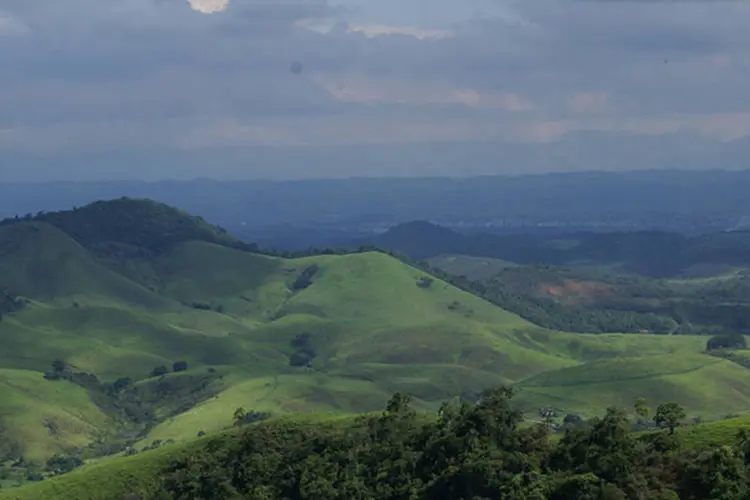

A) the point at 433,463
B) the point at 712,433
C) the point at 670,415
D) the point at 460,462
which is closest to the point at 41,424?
the point at 433,463

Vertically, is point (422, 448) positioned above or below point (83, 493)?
above

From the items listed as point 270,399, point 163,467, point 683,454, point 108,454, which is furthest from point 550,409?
point 683,454

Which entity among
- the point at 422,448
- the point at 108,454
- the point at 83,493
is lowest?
the point at 108,454

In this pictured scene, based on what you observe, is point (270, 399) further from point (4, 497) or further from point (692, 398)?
point (4, 497)

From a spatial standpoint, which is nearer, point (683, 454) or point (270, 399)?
A: point (683, 454)

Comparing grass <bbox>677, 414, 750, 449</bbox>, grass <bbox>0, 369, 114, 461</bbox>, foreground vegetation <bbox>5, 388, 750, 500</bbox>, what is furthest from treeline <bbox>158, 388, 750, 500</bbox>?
grass <bbox>0, 369, 114, 461</bbox>

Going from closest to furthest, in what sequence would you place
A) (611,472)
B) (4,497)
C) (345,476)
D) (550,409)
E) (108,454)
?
(611,472) → (345,476) → (4,497) → (108,454) → (550,409)

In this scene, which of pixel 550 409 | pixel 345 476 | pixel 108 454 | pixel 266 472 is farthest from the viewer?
pixel 550 409
